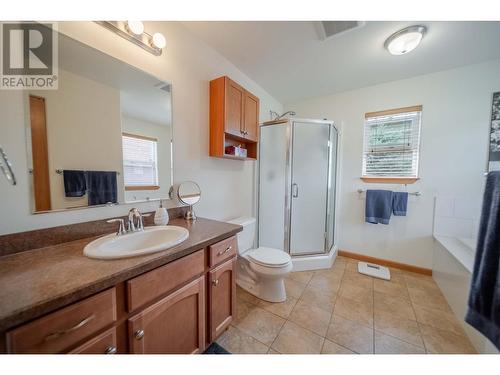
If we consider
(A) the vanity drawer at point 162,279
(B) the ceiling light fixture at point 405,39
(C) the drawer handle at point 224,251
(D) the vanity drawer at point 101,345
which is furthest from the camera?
(B) the ceiling light fixture at point 405,39

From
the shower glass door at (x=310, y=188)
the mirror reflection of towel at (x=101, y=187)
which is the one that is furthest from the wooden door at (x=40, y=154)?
the shower glass door at (x=310, y=188)

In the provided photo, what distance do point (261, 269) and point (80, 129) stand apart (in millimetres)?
1633

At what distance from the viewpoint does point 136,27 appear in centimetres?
112

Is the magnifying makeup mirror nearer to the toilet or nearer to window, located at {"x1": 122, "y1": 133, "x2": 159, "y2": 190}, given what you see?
window, located at {"x1": 122, "y1": 133, "x2": 159, "y2": 190}

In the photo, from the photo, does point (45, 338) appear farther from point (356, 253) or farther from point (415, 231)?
point (415, 231)

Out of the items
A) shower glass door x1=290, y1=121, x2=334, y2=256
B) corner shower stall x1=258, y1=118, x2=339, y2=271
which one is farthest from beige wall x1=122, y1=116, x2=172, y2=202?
shower glass door x1=290, y1=121, x2=334, y2=256

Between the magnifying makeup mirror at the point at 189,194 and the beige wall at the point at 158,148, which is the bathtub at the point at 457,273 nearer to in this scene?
the magnifying makeup mirror at the point at 189,194

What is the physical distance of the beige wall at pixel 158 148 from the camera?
4.03 feet

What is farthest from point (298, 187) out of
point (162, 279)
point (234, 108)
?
point (162, 279)

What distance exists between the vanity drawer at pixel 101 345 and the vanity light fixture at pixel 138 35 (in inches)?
62.1

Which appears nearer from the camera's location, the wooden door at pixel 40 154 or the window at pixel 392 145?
the wooden door at pixel 40 154

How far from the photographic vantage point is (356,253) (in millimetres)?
2559

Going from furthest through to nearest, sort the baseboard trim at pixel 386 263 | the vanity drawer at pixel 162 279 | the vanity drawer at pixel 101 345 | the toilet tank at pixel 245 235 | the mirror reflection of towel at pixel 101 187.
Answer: the baseboard trim at pixel 386 263
the toilet tank at pixel 245 235
the mirror reflection of towel at pixel 101 187
the vanity drawer at pixel 162 279
the vanity drawer at pixel 101 345
